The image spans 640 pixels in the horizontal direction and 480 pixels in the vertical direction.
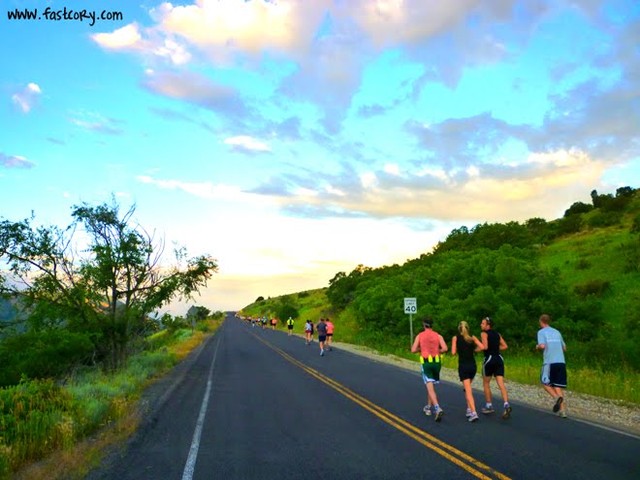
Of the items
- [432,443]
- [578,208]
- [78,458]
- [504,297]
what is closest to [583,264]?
[504,297]

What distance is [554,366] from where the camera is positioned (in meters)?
10.4

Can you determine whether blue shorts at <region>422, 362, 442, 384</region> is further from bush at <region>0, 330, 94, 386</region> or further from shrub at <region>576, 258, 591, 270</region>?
shrub at <region>576, 258, 591, 270</region>

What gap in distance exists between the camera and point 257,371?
65.5ft

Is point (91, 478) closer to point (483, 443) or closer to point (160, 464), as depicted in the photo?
point (160, 464)

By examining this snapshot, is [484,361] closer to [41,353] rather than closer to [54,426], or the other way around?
[54,426]

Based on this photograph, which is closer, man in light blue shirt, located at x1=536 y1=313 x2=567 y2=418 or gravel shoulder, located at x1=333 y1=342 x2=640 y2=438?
gravel shoulder, located at x1=333 y1=342 x2=640 y2=438

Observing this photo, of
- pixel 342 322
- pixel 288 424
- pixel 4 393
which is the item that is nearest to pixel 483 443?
pixel 288 424

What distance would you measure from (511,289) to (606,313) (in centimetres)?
585

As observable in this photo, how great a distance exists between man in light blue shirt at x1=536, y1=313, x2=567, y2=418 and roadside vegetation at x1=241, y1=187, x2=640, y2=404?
3.28 meters

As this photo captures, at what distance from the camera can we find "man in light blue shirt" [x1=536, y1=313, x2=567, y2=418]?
10391 millimetres

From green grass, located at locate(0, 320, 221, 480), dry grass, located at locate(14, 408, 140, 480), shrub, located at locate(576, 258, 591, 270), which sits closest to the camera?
dry grass, located at locate(14, 408, 140, 480)

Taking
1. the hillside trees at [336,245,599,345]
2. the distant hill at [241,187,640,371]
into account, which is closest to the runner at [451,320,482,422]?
the distant hill at [241,187,640,371]

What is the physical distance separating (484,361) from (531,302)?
53.6ft

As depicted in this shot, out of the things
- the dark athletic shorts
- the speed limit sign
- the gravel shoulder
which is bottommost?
the gravel shoulder
